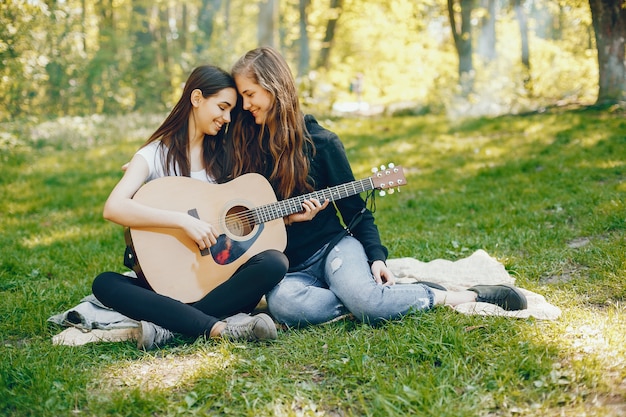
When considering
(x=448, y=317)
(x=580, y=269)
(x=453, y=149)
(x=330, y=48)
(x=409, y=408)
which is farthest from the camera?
(x=330, y=48)

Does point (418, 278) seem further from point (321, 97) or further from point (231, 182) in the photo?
point (321, 97)

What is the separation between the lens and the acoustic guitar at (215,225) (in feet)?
10.3

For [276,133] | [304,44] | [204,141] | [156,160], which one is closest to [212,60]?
[304,44]

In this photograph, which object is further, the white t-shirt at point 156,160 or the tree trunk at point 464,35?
the tree trunk at point 464,35

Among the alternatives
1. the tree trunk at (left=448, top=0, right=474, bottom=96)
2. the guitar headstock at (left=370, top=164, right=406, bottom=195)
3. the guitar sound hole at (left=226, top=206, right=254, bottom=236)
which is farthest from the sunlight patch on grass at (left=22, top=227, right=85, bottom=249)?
the tree trunk at (left=448, top=0, right=474, bottom=96)

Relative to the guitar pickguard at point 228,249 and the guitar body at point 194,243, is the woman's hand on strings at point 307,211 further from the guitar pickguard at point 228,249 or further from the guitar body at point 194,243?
the guitar pickguard at point 228,249

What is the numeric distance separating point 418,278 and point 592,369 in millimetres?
1563

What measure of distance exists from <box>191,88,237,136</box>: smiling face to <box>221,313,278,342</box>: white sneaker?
1.21m

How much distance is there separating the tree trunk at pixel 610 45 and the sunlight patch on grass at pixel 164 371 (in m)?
8.02

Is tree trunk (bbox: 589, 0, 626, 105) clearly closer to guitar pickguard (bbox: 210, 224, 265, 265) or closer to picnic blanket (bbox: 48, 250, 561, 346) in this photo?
picnic blanket (bbox: 48, 250, 561, 346)

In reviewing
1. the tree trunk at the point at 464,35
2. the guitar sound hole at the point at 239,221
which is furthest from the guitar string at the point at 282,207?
the tree trunk at the point at 464,35

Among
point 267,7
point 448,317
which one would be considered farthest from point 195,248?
point 267,7

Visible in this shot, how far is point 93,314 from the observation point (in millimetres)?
3365

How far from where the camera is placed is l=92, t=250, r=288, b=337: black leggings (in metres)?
3.03
